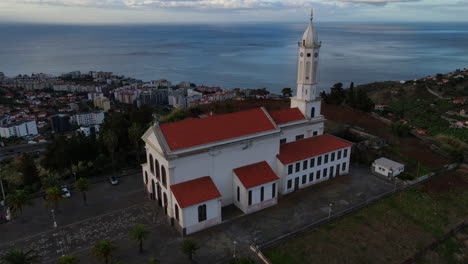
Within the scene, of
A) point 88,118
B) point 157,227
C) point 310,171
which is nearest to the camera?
point 157,227

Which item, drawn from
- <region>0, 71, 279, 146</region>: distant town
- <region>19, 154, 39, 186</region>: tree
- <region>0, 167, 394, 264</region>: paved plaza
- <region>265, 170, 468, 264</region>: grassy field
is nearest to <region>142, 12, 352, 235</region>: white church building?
<region>0, 167, 394, 264</region>: paved plaza

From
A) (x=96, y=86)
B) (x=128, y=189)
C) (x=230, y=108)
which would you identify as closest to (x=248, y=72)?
(x=96, y=86)

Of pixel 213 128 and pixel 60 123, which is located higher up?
pixel 213 128

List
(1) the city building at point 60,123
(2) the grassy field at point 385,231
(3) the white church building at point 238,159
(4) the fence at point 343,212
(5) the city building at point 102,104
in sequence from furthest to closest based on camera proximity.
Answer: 1. (5) the city building at point 102,104
2. (1) the city building at point 60,123
3. (3) the white church building at point 238,159
4. (4) the fence at point 343,212
5. (2) the grassy field at point 385,231

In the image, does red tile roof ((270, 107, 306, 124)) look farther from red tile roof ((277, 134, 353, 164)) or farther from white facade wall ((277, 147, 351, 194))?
white facade wall ((277, 147, 351, 194))

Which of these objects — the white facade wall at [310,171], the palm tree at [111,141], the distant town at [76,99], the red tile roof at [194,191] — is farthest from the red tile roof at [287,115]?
the distant town at [76,99]

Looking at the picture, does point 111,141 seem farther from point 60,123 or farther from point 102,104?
point 102,104

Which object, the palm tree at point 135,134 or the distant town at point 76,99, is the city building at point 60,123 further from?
the palm tree at point 135,134

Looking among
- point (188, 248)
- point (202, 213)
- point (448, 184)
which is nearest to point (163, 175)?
point (202, 213)
